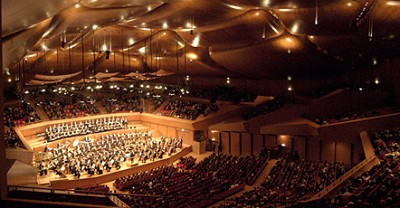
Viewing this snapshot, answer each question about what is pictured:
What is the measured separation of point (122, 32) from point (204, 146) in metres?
8.37

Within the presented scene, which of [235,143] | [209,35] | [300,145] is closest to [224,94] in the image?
[235,143]

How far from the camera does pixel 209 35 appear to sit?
17.5 m

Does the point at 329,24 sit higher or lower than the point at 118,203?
higher

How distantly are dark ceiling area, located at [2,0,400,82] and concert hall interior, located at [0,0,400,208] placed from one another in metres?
0.09

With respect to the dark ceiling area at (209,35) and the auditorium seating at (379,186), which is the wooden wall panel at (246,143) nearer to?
the dark ceiling area at (209,35)

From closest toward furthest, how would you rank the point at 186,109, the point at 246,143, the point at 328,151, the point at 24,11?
the point at 24,11
the point at 328,151
the point at 246,143
the point at 186,109

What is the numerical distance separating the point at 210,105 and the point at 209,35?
660 centimetres

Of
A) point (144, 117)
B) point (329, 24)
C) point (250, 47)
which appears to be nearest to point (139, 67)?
point (144, 117)

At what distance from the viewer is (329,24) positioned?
44.1 feet

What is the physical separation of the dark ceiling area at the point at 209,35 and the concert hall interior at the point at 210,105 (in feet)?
0.29

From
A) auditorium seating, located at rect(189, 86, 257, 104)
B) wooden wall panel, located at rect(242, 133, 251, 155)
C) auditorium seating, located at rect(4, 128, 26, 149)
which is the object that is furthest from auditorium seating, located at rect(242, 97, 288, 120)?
auditorium seating, located at rect(4, 128, 26, 149)

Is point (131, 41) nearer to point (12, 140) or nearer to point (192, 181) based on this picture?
point (12, 140)

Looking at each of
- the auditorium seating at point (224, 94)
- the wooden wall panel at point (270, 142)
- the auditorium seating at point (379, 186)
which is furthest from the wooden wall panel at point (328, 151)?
the auditorium seating at point (224, 94)

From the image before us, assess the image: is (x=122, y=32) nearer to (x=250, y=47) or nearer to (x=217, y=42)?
(x=217, y=42)
